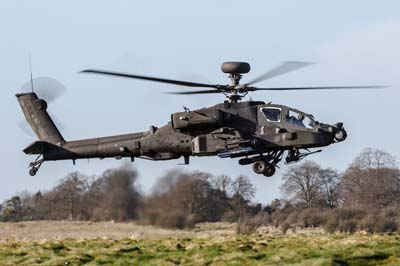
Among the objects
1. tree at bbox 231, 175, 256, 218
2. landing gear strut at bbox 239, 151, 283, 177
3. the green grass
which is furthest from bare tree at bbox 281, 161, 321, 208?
the green grass

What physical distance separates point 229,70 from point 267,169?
3.87m

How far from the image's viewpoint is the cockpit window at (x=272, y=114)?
37.3 meters

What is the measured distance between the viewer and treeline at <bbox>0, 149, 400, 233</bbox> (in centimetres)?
3762

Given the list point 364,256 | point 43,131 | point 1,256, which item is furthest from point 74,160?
point 364,256

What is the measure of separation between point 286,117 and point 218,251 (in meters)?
8.01

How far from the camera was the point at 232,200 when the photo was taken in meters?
42.9

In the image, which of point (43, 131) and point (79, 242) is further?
point (43, 131)

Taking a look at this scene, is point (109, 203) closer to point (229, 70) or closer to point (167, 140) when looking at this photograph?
point (167, 140)

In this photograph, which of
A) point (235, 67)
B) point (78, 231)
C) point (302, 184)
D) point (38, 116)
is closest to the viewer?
point (235, 67)

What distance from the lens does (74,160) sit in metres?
40.9

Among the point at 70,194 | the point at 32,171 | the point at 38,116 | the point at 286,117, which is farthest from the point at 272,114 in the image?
the point at 38,116

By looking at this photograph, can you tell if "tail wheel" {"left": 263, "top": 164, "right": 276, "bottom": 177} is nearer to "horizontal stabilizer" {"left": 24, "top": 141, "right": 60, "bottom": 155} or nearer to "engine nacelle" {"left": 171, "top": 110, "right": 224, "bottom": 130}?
"engine nacelle" {"left": 171, "top": 110, "right": 224, "bottom": 130}

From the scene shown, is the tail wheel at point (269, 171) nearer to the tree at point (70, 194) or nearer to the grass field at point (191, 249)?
the grass field at point (191, 249)

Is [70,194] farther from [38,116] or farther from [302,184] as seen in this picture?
[302,184]
